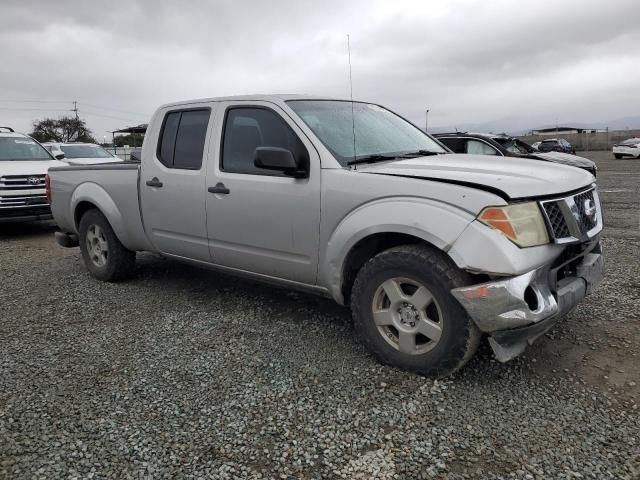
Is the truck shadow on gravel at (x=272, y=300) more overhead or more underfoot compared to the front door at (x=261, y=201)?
more underfoot

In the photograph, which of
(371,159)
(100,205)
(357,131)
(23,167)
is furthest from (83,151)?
(371,159)

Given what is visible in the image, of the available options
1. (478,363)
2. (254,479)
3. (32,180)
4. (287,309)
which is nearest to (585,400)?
(478,363)

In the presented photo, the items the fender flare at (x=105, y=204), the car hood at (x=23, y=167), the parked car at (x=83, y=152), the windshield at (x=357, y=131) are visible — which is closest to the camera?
the windshield at (x=357, y=131)

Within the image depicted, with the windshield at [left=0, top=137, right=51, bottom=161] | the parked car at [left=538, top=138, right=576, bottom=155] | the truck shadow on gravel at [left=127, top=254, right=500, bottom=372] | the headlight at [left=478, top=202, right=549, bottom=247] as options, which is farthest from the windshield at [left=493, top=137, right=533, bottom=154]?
the parked car at [left=538, top=138, right=576, bottom=155]

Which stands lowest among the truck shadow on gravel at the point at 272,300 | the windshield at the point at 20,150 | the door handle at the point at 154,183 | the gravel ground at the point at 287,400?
the gravel ground at the point at 287,400

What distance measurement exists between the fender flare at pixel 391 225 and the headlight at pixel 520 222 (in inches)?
4.6

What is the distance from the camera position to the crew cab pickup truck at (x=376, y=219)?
2883 millimetres

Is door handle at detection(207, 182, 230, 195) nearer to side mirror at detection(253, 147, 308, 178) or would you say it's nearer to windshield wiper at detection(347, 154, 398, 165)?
side mirror at detection(253, 147, 308, 178)

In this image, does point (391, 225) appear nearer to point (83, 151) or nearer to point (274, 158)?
point (274, 158)

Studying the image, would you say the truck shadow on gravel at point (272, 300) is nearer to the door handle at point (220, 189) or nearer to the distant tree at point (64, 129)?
the door handle at point (220, 189)

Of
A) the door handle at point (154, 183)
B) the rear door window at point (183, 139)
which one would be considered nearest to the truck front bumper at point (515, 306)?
the rear door window at point (183, 139)

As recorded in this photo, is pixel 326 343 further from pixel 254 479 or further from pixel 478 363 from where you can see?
pixel 254 479

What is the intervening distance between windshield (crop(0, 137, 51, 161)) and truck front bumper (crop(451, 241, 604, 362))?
31.1 feet

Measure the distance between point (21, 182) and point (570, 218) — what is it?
8685 millimetres
